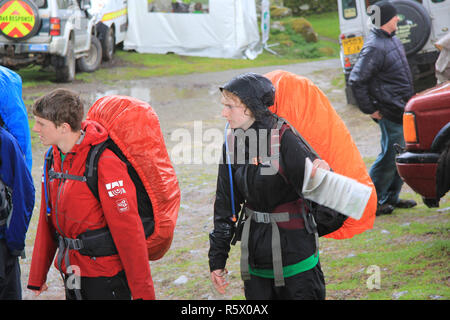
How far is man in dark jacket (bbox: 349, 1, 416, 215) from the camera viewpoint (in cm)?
630

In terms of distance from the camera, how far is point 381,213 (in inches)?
256

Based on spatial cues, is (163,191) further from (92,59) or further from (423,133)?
(92,59)

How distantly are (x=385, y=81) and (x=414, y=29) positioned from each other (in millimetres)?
3745

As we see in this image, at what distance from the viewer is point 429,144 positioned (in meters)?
5.25

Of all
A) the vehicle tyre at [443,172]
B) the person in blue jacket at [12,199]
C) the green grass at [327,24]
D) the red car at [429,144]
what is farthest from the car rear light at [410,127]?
the green grass at [327,24]

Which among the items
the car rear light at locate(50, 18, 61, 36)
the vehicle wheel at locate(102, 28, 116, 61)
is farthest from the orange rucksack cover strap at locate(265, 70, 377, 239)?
the vehicle wheel at locate(102, 28, 116, 61)

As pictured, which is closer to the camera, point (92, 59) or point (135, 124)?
point (135, 124)

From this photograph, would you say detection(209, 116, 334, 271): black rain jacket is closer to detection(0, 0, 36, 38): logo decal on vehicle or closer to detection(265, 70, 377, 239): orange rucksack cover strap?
detection(265, 70, 377, 239): orange rucksack cover strap

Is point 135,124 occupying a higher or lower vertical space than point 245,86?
lower

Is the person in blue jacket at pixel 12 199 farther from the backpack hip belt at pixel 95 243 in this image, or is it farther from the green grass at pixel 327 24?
the green grass at pixel 327 24

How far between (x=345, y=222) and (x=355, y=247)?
2404 millimetres

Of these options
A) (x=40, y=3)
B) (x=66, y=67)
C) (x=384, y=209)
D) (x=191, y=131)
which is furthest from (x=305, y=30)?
(x=384, y=209)

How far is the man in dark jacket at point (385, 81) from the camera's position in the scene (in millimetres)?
6301
